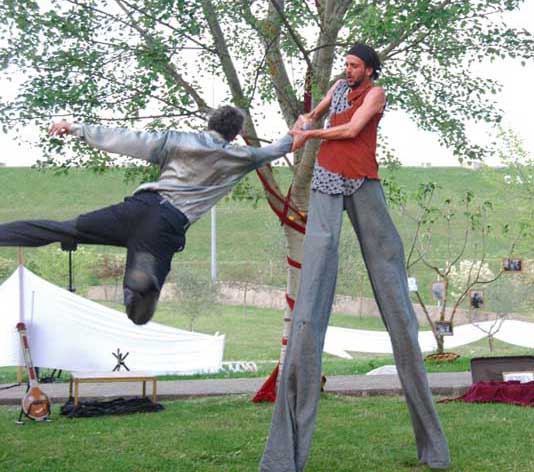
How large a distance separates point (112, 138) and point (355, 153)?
5.04 ft

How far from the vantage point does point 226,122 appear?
20.6 feet

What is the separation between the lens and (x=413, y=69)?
437 inches

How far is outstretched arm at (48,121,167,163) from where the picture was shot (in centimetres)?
579

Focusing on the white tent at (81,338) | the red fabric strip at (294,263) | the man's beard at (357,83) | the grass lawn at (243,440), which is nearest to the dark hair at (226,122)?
the man's beard at (357,83)

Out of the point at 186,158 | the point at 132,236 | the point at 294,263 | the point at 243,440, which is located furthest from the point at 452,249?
the point at 132,236

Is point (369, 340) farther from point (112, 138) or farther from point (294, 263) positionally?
point (112, 138)

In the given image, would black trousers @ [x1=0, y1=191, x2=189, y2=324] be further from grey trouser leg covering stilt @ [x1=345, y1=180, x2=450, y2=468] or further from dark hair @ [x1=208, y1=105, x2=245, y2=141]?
grey trouser leg covering stilt @ [x1=345, y1=180, x2=450, y2=468]

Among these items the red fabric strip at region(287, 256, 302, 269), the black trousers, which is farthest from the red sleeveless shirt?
the red fabric strip at region(287, 256, 302, 269)

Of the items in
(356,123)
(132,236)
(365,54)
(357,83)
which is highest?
(365,54)

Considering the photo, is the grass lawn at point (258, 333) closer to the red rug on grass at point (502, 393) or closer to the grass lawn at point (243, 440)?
the red rug on grass at point (502, 393)

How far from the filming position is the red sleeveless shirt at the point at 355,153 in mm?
6020

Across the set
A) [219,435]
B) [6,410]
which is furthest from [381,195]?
[6,410]

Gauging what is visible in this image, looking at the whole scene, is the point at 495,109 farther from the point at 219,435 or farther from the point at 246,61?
the point at 219,435

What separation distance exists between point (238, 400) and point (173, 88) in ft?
11.8
